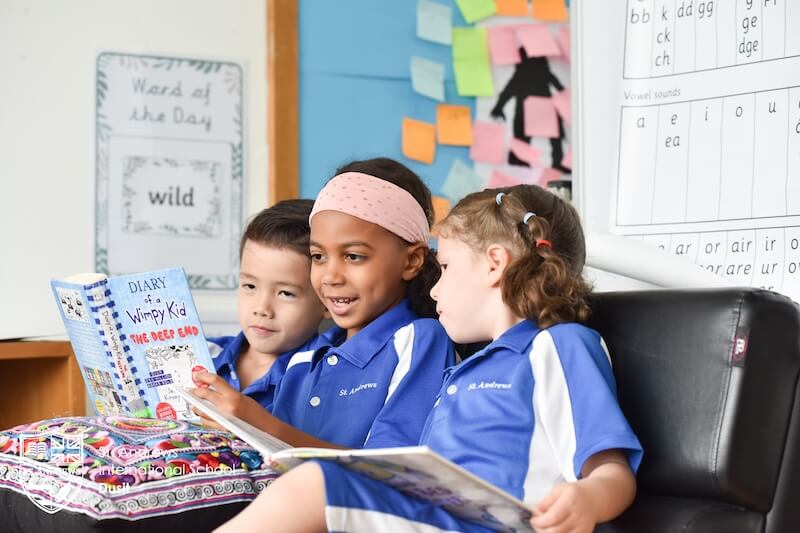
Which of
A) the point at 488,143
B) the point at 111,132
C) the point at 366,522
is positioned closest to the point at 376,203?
the point at 366,522

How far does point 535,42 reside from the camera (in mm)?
2887

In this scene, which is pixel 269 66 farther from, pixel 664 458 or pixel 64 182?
pixel 664 458

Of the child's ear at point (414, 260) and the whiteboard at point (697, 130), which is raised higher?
the whiteboard at point (697, 130)

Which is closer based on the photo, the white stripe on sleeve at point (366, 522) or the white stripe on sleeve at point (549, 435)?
the white stripe on sleeve at point (366, 522)

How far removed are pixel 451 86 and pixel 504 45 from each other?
0.20 m

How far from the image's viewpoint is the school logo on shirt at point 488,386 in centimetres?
123

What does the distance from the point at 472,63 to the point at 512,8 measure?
0.20m

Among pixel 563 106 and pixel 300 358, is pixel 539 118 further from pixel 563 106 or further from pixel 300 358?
pixel 300 358

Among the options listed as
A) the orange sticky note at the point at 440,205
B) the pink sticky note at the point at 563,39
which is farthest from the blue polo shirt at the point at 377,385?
the pink sticky note at the point at 563,39

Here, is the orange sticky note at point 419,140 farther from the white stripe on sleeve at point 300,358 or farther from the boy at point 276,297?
the white stripe on sleeve at point 300,358

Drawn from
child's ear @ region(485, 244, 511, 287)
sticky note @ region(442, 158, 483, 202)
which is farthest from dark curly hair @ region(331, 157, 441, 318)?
sticky note @ region(442, 158, 483, 202)

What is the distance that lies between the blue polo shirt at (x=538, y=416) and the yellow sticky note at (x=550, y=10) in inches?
71.6

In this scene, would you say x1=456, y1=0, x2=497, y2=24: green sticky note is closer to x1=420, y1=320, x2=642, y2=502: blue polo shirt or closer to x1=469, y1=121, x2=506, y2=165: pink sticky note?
x1=469, y1=121, x2=506, y2=165: pink sticky note

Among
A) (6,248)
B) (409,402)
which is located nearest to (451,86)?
(6,248)
